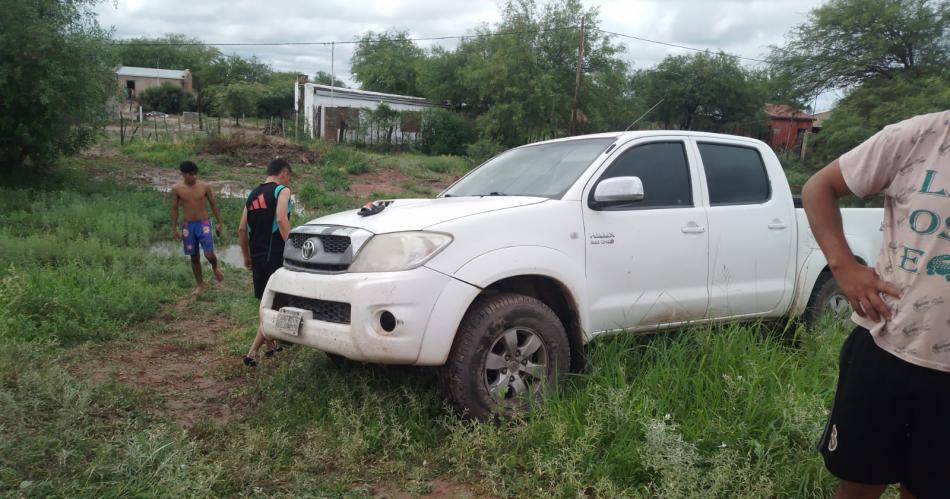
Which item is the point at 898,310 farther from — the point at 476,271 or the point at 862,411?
the point at 476,271

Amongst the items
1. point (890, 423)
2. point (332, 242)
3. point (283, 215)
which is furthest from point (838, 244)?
point (283, 215)

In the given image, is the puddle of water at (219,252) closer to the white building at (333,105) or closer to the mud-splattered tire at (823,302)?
the mud-splattered tire at (823,302)

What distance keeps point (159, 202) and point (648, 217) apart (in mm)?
11972

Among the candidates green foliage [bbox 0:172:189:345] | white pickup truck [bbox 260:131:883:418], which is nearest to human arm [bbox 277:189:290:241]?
white pickup truck [bbox 260:131:883:418]

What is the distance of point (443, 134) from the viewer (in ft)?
118

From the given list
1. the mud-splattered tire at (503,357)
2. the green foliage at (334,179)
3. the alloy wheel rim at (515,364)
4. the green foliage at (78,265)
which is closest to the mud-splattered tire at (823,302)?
the mud-splattered tire at (503,357)

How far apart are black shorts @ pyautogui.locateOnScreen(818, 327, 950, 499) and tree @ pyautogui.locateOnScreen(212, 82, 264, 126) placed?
155 feet

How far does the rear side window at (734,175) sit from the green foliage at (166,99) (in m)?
53.7

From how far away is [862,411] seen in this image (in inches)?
84.2

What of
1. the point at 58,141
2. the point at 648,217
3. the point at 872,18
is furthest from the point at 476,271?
the point at 872,18

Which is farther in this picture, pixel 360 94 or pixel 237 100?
pixel 237 100

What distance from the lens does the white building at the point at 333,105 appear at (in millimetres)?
33812

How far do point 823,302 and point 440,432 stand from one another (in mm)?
→ 3382

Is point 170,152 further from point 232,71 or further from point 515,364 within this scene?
point 232,71
